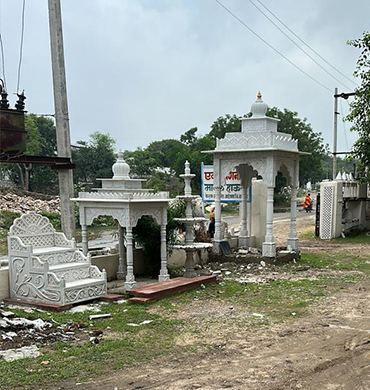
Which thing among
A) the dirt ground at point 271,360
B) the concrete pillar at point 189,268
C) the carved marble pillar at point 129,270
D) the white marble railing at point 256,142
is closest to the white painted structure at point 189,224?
the concrete pillar at point 189,268

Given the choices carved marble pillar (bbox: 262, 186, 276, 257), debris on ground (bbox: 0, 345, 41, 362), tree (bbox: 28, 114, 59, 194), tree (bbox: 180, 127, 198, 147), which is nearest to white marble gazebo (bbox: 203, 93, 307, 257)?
carved marble pillar (bbox: 262, 186, 276, 257)

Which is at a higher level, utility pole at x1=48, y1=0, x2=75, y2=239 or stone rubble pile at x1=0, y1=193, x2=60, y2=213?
utility pole at x1=48, y1=0, x2=75, y2=239

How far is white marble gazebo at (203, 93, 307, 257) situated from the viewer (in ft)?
43.8

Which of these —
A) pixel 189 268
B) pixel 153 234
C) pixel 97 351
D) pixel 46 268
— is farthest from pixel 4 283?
pixel 189 268

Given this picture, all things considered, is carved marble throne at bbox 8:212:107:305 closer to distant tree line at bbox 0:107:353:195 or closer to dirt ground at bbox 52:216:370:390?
dirt ground at bbox 52:216:370:390

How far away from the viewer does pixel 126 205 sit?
31.6ft

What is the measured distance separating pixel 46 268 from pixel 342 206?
52.1 ft

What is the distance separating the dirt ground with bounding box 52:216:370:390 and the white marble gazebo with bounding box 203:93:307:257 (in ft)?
18.1

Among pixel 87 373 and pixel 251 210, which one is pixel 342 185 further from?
pixel 87 373

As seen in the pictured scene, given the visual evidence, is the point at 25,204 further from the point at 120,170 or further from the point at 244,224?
the point at 120,170

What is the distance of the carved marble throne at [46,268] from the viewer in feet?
27.9

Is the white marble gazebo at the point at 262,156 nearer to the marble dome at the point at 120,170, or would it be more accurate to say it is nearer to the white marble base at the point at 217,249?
the white marble base at the point at 217,249

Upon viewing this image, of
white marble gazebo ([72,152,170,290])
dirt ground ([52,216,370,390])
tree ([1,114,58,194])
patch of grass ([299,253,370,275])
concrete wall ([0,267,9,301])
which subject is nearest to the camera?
dirt ground ([52,216,370,390])

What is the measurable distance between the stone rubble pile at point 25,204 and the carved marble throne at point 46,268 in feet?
76.4
